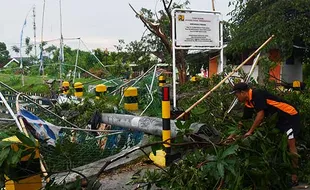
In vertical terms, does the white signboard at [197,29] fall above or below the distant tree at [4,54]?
below

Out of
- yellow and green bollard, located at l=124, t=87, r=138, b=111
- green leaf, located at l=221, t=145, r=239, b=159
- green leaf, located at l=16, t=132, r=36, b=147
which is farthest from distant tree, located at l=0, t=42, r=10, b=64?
green leaf, located at l=221, t=145, r=239, b=159

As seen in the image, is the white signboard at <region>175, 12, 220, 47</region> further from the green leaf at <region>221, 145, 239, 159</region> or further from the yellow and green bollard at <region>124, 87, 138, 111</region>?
the green leaf at <region>221, 145, 239, 159</region>

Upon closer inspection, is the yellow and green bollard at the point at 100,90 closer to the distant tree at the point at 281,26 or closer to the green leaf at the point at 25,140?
the distant tree at the point at 281,26

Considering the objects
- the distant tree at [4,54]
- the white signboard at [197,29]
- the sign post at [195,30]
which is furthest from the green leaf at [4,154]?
the distant tree at [4,54]

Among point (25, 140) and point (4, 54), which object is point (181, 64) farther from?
point (4, 54)

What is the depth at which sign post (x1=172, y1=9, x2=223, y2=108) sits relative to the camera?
7.08 metres

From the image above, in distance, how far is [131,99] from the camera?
9.31 m

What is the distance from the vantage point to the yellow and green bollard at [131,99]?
9.20m

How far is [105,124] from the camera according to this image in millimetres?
6500

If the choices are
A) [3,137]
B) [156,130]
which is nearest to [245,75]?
[156,130]

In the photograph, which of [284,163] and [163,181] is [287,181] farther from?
[163,181]

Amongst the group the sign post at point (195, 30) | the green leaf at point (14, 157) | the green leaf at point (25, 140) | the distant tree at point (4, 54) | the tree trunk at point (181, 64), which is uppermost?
the distant tree at point (4, 54)

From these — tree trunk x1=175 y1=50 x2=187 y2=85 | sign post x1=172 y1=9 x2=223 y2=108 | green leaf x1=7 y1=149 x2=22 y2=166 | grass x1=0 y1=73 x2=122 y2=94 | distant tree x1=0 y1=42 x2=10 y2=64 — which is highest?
distant tree x1=0 y1=42 x2=10 y2=64

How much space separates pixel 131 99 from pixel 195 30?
2831mm
